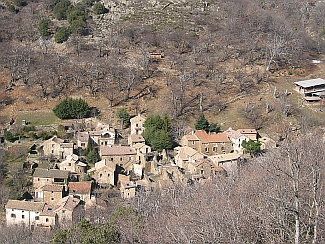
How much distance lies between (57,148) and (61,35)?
1963 cm

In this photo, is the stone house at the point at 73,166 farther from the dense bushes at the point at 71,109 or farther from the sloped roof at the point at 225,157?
the sloped roof at the point at 225,157

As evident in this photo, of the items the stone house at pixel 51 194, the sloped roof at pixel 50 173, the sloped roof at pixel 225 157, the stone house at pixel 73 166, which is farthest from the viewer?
the sloped roof at pixel 225 157

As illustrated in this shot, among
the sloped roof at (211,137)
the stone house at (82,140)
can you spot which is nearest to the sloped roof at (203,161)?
the sloped roof at (211,137)

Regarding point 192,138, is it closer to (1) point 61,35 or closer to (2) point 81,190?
(2) point 81,190

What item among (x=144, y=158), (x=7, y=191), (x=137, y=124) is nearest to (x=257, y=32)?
(x=137, y=124)

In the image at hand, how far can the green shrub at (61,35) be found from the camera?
4931 centimetres

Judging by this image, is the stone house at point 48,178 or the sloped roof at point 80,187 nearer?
the sloped roof at point 80,187

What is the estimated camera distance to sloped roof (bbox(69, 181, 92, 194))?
28250mm

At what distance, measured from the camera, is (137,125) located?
36.3 meters

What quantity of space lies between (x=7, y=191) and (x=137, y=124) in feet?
36.1

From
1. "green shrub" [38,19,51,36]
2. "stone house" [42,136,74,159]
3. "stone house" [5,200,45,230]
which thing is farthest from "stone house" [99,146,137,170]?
"green shrub" [38,19,51,36]

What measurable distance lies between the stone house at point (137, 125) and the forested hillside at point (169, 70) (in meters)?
2.17

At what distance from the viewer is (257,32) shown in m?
52.7

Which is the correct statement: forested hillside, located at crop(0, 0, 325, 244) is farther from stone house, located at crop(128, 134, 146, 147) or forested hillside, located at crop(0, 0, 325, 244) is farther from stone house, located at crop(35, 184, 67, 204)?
stone house, located at crop(128, 134, 146, 147)
